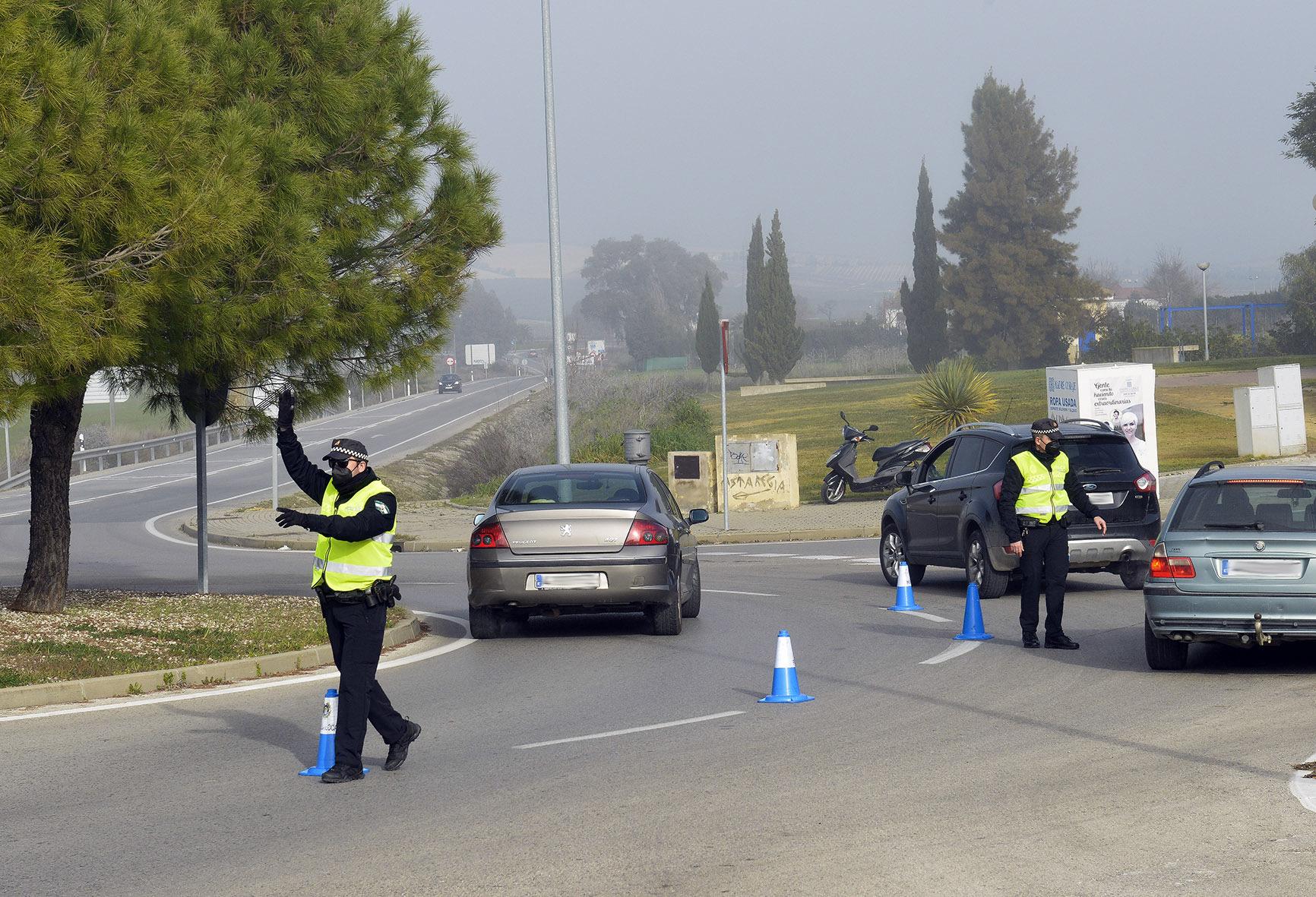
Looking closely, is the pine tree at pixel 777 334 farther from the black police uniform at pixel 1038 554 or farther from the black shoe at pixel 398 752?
the black shoe at pixel 398 752

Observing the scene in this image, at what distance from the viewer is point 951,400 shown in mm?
33000

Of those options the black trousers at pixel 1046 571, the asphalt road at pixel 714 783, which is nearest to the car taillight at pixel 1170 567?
the asphalt road at pixel 714 783

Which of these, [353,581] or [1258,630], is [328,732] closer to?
[353,581]

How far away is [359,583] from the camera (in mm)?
7773

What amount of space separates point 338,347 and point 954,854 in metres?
10.2

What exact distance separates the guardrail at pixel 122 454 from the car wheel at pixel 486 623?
40599mm

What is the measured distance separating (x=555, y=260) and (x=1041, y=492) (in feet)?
43.5

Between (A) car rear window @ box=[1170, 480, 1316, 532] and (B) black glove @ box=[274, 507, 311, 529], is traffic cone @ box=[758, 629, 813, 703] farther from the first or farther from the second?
(B) black glove @ box=[274, 507, 311, 529]

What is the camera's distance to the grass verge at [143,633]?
11.3m

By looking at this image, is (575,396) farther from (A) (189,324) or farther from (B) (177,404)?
(A) (189,324)

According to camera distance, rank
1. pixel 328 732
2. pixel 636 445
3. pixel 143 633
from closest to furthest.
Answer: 1. pixel 328 732
2. pixel 143 633
3. pixel 636 445

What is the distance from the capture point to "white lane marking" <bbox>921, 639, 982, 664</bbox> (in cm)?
1171

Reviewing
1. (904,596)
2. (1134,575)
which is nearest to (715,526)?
(1134,575)

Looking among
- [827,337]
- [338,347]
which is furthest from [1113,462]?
[827,337]
